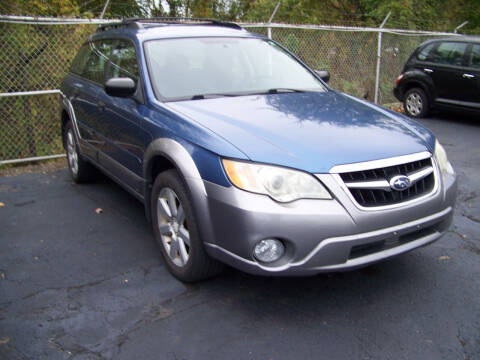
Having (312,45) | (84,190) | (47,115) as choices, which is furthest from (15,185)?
(312,45)

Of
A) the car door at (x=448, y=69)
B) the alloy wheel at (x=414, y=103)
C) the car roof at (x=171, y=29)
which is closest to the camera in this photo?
the car roof at (x=171, y=29)

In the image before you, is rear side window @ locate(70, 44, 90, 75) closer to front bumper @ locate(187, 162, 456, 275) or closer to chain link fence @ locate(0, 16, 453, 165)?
chain link fence @ locate(0, 16, 453, 165)

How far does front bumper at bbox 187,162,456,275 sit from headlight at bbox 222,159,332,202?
37 mm

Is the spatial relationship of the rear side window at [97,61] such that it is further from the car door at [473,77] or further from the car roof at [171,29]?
the car door at [473,77]

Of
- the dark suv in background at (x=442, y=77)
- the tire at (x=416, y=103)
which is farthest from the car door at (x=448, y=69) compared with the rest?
the tire at (x=416, y=103)

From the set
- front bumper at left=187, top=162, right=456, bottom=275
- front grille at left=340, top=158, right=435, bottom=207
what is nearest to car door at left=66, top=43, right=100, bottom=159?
front bumper at left=187, top=162, right=456, bottom=275

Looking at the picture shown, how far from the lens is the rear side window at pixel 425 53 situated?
10062 mm

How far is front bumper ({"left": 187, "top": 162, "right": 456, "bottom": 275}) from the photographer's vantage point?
2717mm

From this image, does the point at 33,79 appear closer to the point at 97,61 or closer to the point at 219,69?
the point at 97,61

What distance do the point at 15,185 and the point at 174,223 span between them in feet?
11.6

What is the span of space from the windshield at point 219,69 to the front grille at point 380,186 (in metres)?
1.46

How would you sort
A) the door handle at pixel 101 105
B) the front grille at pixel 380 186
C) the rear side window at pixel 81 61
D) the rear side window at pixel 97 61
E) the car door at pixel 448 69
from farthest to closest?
the car door at pixel 448 69
the rear side window at pixel 81 61
the rear side window at pixel 97 61
the door handle at pixel 101 105
the front grille at pixel 380 186

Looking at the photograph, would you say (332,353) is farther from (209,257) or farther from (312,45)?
(312,45)

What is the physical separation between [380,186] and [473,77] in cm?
746
